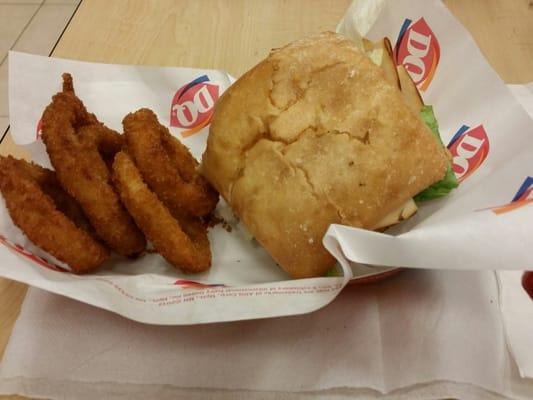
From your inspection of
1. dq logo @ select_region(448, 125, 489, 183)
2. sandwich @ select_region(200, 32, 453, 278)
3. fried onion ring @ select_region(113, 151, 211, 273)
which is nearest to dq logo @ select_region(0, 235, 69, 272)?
fried onion ring @ select_region(113, 151, 211, 273)

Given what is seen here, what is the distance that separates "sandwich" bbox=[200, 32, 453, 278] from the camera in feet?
2.80

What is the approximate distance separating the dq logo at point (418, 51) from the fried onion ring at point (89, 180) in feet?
2.50

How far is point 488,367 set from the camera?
0.82m

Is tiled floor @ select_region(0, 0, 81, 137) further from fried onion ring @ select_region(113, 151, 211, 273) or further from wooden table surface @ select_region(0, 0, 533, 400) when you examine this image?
fried onion ring @ select_region(113, 151, 211, 273)

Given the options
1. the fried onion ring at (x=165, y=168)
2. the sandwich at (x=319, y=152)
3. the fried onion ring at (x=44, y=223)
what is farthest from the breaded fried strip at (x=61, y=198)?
the sandwich at (x=319, y=152)

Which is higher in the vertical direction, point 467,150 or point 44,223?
point 467,150

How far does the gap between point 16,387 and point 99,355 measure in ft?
0.46

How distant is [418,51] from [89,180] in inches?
33.6

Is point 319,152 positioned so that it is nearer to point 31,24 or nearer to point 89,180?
point 89,180

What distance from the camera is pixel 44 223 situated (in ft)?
2.87

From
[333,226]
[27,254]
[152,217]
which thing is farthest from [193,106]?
[333,226]

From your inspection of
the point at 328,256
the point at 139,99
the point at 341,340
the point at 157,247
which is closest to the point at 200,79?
the point at 139,99

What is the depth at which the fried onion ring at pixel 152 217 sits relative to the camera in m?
0.90

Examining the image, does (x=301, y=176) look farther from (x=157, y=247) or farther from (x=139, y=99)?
(x=139, y=99)
